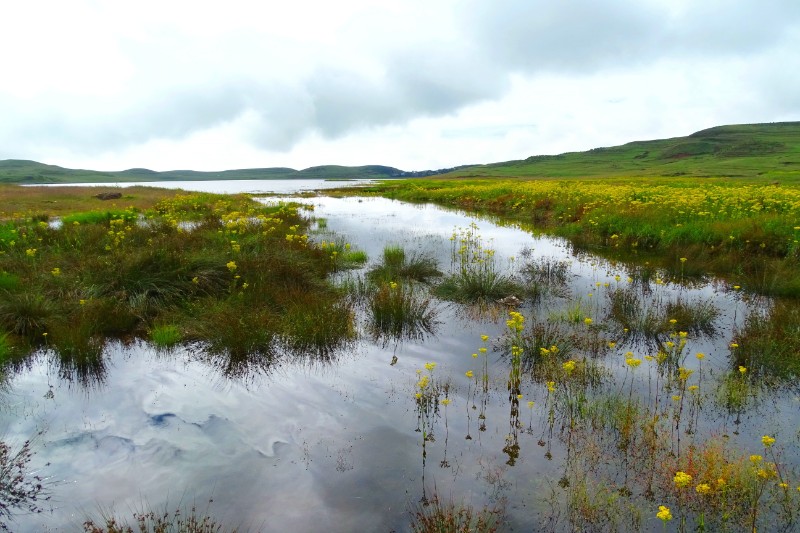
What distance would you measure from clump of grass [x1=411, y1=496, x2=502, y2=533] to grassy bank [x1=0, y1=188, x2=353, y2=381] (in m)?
3.52

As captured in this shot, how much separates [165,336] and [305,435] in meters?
3.49

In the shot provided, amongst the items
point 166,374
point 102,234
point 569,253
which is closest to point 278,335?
point 166,374

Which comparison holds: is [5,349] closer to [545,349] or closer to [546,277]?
[545,349]

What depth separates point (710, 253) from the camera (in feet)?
39.2

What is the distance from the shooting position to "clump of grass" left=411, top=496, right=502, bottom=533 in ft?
11.0

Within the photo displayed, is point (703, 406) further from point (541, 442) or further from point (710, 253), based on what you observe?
point (710, 253)

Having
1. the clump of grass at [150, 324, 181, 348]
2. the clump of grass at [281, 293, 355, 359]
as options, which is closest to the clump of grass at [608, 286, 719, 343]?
the clump of grass at [281, 293, 355, 359]

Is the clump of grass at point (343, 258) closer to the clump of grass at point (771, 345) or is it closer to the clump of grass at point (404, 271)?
the clump of grass at point (404, 271)

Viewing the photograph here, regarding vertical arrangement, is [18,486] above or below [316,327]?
below

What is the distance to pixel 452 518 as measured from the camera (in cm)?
340

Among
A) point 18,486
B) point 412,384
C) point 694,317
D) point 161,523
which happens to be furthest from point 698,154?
point 18,486

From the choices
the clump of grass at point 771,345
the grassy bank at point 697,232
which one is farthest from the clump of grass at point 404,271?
the clump of grass at point 771,345

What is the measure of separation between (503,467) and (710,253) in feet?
36.3

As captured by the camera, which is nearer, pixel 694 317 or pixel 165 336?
pixel 165 336
